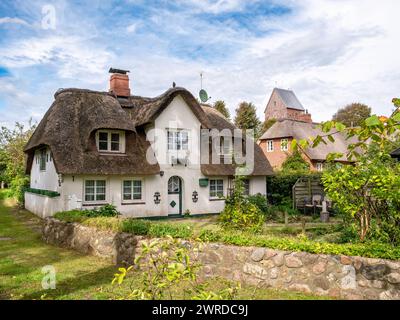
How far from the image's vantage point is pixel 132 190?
58.7ft

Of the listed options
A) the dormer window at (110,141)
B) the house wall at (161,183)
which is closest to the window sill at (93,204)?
the house wall at (161,183)

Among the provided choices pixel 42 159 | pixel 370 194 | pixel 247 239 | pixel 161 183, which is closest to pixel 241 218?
pixel 247 239

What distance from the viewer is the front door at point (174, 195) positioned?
19.3 metres

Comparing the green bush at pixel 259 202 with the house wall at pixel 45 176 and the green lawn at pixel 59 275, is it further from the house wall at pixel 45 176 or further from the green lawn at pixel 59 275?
the green lawn at pixel 59 275

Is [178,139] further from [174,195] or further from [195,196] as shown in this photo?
[195,196]

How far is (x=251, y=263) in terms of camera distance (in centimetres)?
695

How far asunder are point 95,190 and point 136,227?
8.64 m

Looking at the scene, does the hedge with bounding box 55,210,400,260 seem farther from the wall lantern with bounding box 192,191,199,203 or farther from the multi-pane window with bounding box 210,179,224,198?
the multi-pane window with bounding box 210,179,224,198

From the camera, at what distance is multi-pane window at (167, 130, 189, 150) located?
1931cm

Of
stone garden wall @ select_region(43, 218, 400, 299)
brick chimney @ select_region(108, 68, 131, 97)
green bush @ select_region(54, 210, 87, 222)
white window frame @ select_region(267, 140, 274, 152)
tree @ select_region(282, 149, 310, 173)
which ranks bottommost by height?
stone garden wall @ select_region(43, 218, 400, 299)

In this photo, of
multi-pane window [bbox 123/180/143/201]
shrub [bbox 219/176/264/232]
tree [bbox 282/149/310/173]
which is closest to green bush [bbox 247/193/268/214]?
multi-pane window [bbox 123/180/143/201]

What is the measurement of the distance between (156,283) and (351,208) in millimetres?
5143

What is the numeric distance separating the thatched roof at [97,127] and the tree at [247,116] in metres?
Result: 33.4
